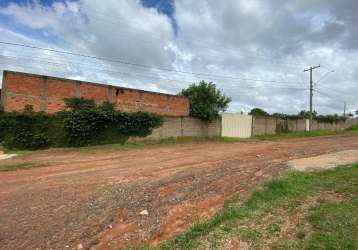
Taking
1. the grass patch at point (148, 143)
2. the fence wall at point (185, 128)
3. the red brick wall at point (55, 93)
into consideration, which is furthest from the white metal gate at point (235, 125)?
the red brick wall at point (55, 93)

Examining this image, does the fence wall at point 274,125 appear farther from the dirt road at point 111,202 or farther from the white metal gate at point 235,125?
the dirt road at point 111,202

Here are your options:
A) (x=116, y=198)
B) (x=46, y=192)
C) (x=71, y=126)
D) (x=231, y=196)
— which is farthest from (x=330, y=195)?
(x=71, y=126)

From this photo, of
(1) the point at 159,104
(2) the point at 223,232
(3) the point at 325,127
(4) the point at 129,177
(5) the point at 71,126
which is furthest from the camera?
(3) the point at 325,127

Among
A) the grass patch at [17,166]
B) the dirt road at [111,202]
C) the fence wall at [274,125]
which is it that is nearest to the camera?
the dirt road at [111,202]

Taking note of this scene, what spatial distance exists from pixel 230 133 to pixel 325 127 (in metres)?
24.6

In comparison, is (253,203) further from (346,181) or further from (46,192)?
(46,192)

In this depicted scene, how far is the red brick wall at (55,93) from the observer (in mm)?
16547

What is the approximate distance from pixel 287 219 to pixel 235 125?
Answer: 21502 mm

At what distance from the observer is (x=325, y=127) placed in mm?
42438

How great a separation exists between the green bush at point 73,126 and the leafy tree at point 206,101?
19.0 feet

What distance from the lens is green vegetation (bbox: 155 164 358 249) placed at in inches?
143

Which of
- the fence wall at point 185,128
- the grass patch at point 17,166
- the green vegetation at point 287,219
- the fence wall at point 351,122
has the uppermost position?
the fence wall at point 351,122

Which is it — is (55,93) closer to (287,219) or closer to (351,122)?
(287,219)

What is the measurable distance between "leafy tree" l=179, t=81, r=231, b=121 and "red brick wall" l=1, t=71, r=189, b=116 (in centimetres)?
376
